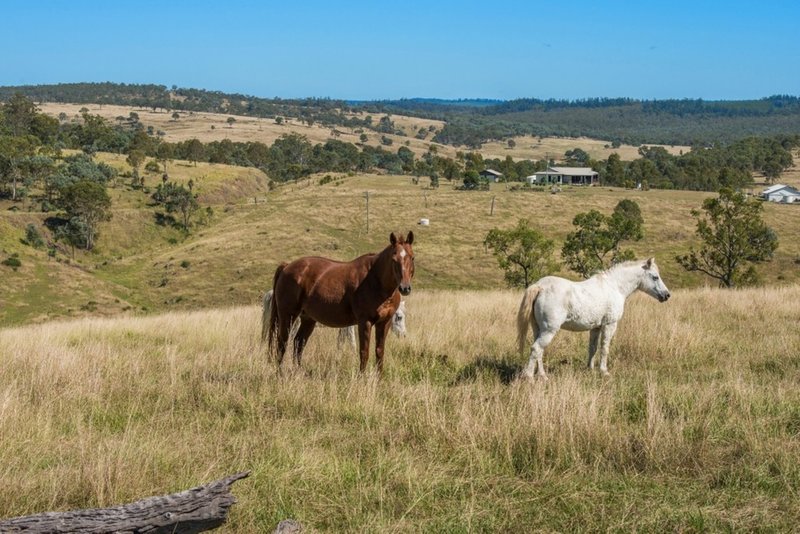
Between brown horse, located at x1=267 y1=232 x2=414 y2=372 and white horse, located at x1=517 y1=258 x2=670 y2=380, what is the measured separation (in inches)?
72.1

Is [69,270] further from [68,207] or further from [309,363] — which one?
[309,363]

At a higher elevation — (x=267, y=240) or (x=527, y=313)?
(x=527, y=313)

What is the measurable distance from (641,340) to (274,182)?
122394mm

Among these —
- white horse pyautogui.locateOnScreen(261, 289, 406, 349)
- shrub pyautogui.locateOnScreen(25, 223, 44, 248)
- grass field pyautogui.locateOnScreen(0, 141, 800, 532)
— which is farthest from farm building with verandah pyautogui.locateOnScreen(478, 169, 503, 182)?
white horse pyautogui.locateOnScreen(261, 289, 406, 349)

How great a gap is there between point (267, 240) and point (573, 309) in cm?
6412

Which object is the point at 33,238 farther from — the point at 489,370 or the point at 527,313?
the point at 527,313

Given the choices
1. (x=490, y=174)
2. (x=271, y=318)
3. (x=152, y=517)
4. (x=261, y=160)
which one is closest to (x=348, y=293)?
(x=271, y=318)

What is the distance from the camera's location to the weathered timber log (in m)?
4.09

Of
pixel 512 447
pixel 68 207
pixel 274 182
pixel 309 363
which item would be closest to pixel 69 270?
pixel 68 207

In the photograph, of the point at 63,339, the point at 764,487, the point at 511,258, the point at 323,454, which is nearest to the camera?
the point at 764,487

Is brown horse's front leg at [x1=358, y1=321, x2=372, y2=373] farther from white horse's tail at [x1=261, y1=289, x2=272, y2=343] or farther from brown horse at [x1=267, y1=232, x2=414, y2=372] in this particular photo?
white horse's tail at [x1=261, y1=289, x2=272, y2=343]

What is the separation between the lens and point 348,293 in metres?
9.22

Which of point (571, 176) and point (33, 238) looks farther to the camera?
point (571, 176)

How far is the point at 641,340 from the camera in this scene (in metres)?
11.0
